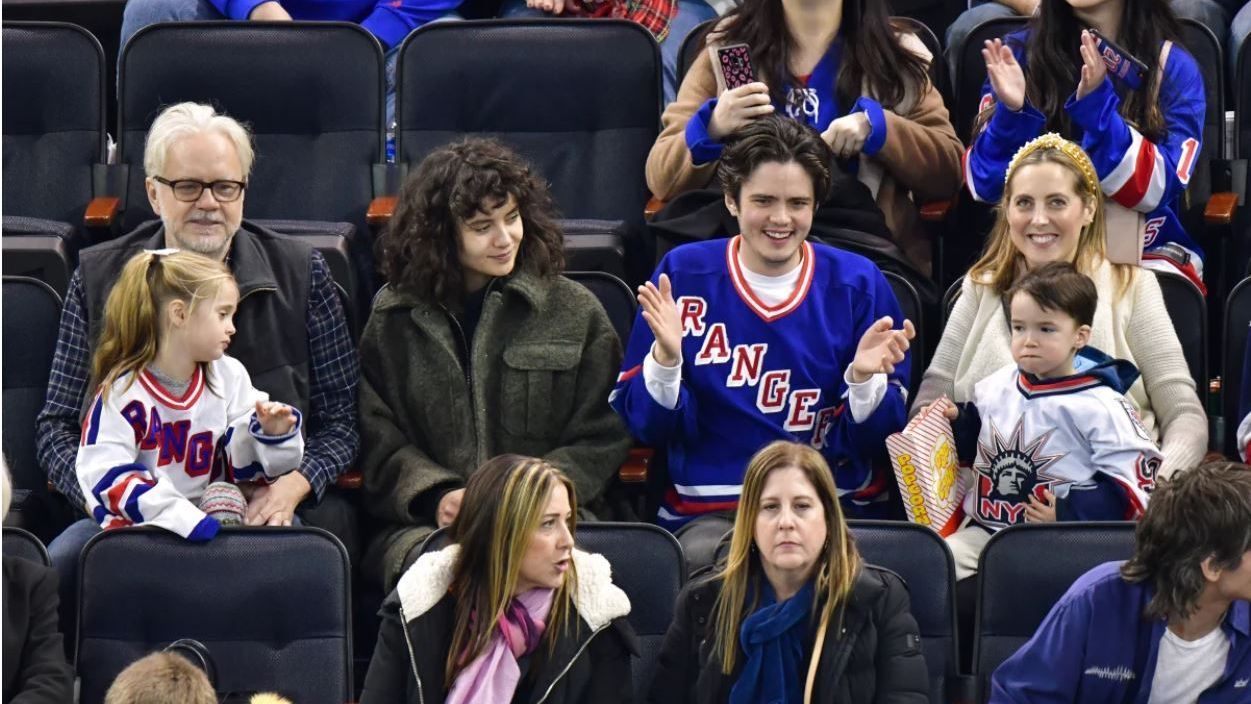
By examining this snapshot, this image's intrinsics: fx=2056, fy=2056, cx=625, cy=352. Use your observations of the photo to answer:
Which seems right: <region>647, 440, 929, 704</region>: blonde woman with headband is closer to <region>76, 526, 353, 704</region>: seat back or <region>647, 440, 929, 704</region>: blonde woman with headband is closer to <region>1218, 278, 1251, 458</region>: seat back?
<region>76, 526, 353, 704</region>: seat back

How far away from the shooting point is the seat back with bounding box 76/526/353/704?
373cm

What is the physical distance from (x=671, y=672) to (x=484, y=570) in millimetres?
365

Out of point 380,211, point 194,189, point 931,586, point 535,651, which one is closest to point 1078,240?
point 931,586

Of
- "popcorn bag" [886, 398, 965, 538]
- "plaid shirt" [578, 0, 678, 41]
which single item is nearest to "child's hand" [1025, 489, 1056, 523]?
"popcorn bag" [886, 398, 965, 538]

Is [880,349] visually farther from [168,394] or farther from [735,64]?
[168,394]

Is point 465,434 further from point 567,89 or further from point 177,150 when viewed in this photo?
point 567,89

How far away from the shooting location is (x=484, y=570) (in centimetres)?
353

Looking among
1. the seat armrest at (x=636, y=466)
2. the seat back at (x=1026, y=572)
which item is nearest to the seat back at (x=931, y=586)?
the seat back at (x=1026, y=572)

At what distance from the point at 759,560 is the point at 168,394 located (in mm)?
1201

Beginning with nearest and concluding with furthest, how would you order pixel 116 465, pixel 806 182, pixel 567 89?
pixel 116 465
pixel 806 182
pixel 567 89

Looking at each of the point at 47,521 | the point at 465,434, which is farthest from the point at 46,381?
the point at 465,434

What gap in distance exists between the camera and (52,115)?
5.13 m

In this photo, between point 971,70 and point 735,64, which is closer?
point 735,64

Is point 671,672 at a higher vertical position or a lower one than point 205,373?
lower
